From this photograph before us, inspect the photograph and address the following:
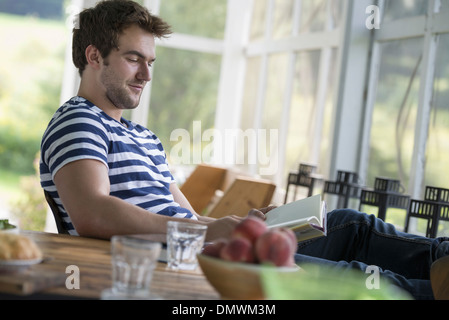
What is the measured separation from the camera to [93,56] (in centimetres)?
185

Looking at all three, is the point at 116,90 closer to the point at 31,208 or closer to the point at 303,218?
the point at 303,218

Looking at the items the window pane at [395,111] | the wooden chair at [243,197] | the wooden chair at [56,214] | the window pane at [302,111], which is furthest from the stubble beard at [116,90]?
the window pane at [302,111]

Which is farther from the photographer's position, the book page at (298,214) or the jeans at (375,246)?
the jeans at (375,246)

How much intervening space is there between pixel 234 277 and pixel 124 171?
80 centimetres

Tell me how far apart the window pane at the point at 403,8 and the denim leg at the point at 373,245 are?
65.7 inches

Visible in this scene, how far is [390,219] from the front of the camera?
3430 mm

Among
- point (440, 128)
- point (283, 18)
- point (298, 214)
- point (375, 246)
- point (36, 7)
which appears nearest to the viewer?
point (298, 214)

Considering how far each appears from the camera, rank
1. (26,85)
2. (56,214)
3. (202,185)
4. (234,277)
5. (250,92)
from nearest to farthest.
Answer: (234,277), (56,214), (202,185), (250,92), (26,85)

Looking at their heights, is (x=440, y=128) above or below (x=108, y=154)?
above

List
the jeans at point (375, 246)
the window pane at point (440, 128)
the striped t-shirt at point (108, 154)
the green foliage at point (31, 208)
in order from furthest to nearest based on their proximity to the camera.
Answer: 1. the green foliage at point (31, 208)
2. the window pane at point (440, 128)
3. the jeans at point (375, 246)
4. the striped t-shirt at point (108, 154)

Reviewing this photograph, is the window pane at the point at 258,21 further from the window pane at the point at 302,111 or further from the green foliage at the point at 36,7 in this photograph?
the green foliage at the point at 36,7

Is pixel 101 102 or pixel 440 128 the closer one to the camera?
pixel 101 102

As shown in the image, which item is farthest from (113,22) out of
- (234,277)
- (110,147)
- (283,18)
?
(283,18)

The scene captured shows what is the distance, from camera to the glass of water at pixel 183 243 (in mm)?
1150
